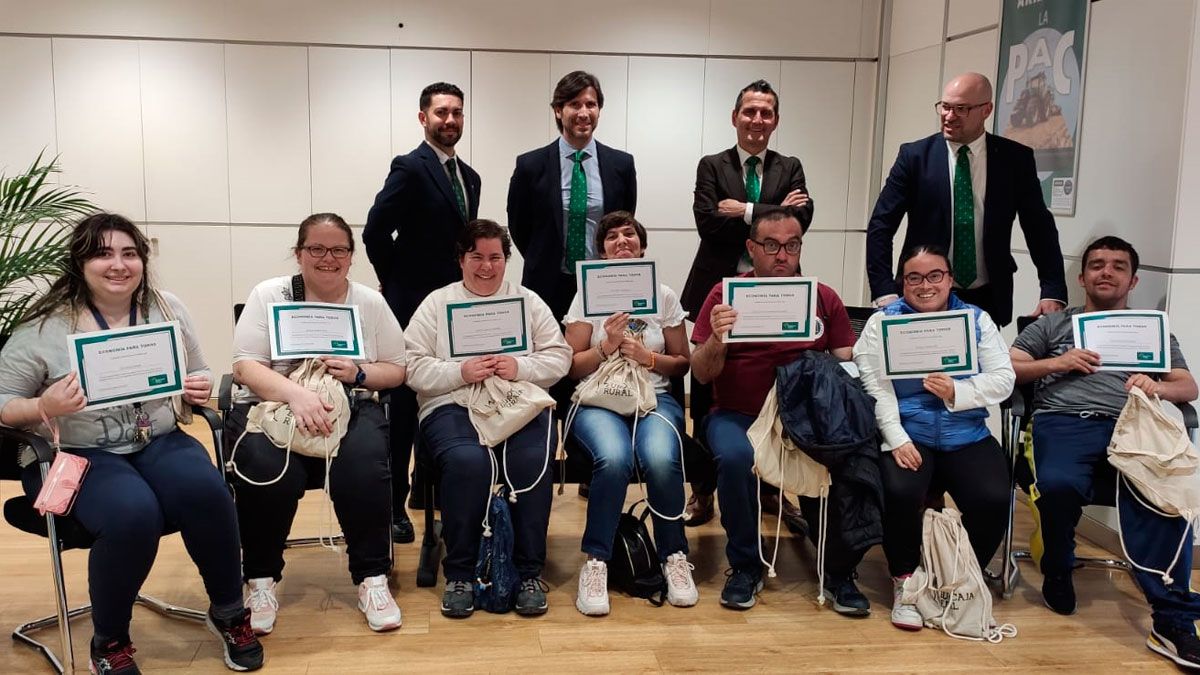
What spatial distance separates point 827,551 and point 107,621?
2244 mm

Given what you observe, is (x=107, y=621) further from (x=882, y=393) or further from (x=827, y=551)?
(x=882, y=393)

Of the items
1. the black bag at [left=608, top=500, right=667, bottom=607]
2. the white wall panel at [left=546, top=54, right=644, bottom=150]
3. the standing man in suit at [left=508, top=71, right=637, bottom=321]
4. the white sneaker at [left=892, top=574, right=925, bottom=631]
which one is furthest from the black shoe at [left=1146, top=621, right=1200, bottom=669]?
the white wall panel at [left=546, top=54, right=644, bottom=150]

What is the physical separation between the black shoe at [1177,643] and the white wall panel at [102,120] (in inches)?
223

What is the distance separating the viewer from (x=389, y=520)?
3164mm

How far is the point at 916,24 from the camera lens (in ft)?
18.7

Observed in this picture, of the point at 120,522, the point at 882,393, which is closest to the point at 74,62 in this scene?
the point at 120,522

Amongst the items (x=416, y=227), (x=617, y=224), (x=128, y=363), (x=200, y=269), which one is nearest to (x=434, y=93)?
(x=416, y=227)

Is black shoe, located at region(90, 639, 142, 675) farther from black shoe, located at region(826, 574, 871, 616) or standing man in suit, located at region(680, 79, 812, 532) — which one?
black shoe, located at region(826, 574, 871, 616)

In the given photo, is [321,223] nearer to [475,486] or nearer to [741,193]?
[475,486]

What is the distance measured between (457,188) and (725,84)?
278cm

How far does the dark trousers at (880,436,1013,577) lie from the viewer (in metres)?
3.17

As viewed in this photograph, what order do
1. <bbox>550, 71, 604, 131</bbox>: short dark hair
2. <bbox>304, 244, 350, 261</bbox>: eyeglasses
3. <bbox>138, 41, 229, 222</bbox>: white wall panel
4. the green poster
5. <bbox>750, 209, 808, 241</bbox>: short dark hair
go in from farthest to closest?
<bbox>138, 41, 229, 222</bbox>: white wall panel < the green poster < <bbox>550, 71, 604, 131</bbox>: short dark hair < <bbox>750, 209, 808, 241</bbox>: short dark hair < <bbox>304, 244, 350, 261</bbox>: eyeglasses

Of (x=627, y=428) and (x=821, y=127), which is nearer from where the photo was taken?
(x=627, y=428)

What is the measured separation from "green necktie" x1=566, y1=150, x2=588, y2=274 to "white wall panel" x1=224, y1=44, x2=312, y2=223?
2657mm
